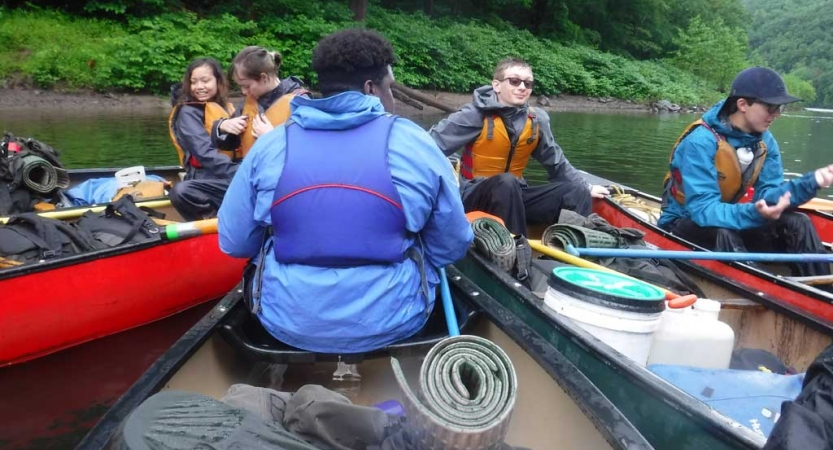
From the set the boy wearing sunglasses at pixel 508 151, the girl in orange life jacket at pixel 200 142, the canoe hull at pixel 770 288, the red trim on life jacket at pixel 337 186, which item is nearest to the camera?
the red trim on life jacket at pixel 337 186

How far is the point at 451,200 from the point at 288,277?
1.93 feet

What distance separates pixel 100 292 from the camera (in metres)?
3.58

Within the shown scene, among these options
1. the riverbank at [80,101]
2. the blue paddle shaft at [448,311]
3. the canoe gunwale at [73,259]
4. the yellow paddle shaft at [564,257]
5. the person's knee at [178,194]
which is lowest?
the riverbank at [80,101]

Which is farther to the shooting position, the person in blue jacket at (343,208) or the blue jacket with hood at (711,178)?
the blue jacket with hood at (711,178)

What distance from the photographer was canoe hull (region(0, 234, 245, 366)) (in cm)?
324

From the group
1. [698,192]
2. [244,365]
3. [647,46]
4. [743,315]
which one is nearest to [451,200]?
[244,365]

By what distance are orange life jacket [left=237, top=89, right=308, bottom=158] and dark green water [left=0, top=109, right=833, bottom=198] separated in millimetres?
4746

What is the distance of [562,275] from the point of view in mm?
2672

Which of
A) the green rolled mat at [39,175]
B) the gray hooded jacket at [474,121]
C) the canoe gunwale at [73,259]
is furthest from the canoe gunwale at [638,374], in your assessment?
the green rolled mat at [39,175]

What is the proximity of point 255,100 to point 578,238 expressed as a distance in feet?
7.98

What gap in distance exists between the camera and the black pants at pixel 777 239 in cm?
375

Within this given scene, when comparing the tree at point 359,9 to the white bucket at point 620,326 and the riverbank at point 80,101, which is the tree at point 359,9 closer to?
the riverbank at point 80,101

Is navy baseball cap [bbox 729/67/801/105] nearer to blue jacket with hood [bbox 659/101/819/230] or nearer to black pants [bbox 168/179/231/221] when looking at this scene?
blue jacket with hood [bbox 659/101/819/230]

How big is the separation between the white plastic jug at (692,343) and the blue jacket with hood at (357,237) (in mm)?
953
